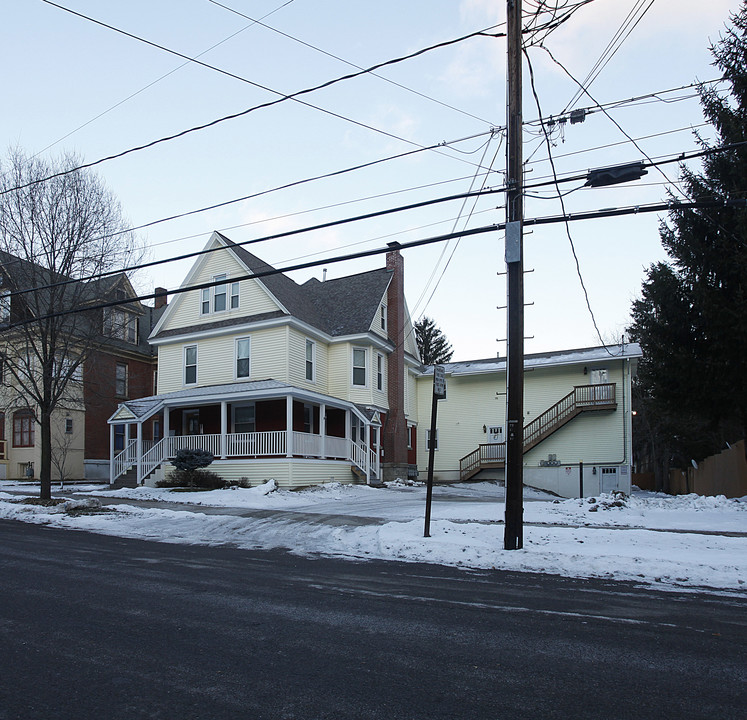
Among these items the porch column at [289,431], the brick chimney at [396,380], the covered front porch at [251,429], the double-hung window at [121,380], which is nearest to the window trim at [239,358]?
the covered front porch at [251,429]

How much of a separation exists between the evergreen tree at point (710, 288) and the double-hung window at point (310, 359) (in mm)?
14179

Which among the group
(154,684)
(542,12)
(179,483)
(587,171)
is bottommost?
(179,483)

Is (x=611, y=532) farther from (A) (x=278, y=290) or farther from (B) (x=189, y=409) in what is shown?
(B) (x=189, y=409)

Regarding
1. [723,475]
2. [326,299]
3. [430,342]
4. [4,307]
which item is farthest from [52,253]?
[430,342]

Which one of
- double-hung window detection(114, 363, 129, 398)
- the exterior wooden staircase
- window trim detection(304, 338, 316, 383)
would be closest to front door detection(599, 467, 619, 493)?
the exterior wooden staircase

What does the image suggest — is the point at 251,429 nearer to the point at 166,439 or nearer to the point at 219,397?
the point at 219,397

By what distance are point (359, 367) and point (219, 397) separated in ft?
23.0

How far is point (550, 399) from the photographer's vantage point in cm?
3131

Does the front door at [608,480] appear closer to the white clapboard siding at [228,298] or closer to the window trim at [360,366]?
the window trim at [360,366]

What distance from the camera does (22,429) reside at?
32.2 metres

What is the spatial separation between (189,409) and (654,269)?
2004 cm

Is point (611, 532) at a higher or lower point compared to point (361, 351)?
lower

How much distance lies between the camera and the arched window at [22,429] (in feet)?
105

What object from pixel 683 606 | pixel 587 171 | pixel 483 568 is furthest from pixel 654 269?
pixel 683 606
